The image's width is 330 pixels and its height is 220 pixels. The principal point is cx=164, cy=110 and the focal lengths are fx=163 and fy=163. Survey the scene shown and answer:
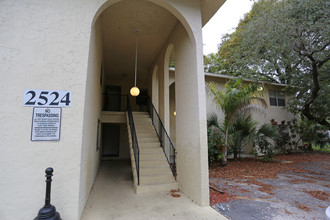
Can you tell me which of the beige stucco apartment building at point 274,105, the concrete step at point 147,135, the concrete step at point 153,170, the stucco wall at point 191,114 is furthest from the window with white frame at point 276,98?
the concrete step at point 153,170

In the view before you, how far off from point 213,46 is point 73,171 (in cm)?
2014

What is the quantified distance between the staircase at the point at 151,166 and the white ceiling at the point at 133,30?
3484mm

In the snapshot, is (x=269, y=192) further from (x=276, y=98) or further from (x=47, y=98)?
(x=276, y=98)

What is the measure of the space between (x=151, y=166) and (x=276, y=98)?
37.7 feet

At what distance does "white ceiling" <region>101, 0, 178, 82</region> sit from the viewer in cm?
491

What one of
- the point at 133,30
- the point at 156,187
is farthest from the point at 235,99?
the point at 133,30

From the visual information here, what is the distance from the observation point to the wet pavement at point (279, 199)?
3268 mm

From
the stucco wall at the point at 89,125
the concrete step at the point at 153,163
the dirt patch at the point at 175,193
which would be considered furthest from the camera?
the concrete step at the point at 153,163

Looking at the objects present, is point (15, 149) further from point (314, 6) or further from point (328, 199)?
point (314, 6)

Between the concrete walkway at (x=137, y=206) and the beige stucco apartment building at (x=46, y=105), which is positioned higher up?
the beige stucco apartment building at (x=46, y=105)

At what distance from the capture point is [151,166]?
5.35 metres

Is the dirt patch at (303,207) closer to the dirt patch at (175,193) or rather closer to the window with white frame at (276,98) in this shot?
the dirt patch at (175,193)

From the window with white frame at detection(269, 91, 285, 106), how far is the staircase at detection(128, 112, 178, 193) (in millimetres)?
9736

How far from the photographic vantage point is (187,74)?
4477 mm
